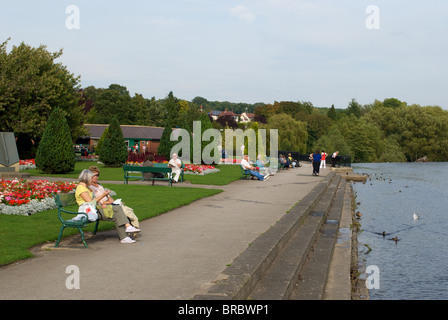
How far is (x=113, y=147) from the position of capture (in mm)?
30328

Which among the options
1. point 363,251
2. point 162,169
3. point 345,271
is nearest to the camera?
point 345,271

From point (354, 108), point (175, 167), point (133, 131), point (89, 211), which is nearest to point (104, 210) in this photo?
point (89, 211)

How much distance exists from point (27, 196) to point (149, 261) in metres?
6.27

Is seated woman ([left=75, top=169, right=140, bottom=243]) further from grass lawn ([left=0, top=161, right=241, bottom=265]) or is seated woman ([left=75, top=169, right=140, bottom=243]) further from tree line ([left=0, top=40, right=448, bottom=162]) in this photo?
tree line ([left=0, top=40, right=448, bottom=162])

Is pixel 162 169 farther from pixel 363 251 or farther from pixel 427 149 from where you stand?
pixel 427 149

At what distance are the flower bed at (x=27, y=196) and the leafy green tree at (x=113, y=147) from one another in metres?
15.7

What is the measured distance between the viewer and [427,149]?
82000 millimetres

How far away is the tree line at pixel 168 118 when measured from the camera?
1371 inches

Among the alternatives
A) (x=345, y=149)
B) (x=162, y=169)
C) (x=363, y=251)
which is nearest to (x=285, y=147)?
(x=345, y=149)

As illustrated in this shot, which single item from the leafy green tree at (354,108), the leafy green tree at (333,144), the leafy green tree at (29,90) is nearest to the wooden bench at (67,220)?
the leafy green tree at (29,90)

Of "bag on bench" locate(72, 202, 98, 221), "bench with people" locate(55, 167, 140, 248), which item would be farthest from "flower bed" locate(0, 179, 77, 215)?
"bag on bench" locate(72, 202, 98, 221)

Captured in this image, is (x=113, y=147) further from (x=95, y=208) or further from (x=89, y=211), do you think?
(x=89, y=211)

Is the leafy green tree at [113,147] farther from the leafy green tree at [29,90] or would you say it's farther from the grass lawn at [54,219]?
the grass lawn at [54,219]
